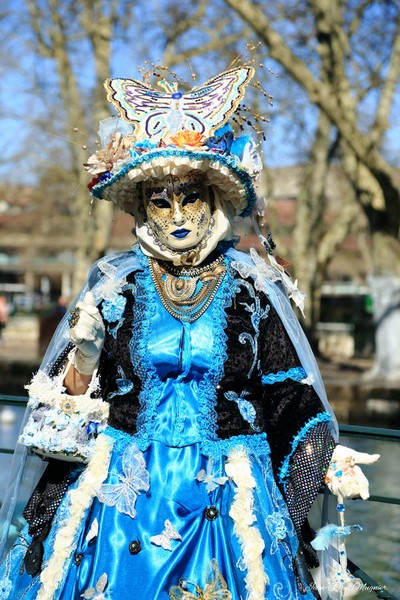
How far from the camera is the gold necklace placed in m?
2.89

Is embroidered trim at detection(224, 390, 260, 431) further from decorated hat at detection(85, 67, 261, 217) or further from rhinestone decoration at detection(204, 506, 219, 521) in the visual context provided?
decorated hat at detection(85, 67, 261, 217)

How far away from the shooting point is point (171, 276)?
2.96 m

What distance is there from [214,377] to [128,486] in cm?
42

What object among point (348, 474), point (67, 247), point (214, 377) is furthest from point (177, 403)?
point (67, 247)

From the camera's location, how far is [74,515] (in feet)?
8.96

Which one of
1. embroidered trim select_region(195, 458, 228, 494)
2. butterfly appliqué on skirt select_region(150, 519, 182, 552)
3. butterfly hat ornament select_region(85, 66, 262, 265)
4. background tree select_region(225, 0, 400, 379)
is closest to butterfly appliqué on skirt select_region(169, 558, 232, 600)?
butterfly appliqué on skirt select_region(150, 519, 182, 552)

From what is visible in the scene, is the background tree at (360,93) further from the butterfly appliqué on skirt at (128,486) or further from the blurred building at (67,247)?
the butterfly appliqué on skirt at (128,486)

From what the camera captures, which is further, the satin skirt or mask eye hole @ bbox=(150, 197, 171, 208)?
mask eye hole @ bbox=(150, 197, 171, 208)

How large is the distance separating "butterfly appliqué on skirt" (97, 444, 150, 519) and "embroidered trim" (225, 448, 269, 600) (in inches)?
10.1

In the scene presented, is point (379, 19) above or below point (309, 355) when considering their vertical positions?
above

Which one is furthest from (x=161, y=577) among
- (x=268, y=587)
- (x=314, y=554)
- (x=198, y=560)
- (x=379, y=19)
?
(x=379, y=19)

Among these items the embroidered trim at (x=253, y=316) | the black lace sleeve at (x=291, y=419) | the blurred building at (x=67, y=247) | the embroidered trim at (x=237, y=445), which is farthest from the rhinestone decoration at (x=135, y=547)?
the blurred building at (x=67, y=247)

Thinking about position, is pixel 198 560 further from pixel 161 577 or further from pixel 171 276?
pixel 171 276

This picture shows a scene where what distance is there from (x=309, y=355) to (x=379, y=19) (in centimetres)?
1240
